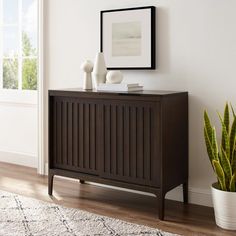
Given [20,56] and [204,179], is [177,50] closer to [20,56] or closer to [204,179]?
[204,179]

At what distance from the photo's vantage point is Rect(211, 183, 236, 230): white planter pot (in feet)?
8.48

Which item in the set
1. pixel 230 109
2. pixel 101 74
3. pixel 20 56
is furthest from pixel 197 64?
pixel 20 56

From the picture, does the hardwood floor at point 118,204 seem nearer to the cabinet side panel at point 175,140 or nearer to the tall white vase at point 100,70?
the cabinet side panel at point 175,140

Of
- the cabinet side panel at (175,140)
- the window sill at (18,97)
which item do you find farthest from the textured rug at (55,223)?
the window sill at (18,97)

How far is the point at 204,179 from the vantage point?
3.08 metres

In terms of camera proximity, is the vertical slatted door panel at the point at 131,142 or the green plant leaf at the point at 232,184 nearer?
the green plant leaf at the point at 232,184

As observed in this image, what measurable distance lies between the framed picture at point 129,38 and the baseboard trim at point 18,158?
139 centimetres

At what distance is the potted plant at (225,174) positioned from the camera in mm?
2594

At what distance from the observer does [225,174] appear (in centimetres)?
264

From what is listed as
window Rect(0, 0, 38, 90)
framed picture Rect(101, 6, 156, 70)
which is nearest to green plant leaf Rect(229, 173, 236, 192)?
framed picture Rect(101, 6, 156, 70)

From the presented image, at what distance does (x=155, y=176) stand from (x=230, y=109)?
71 centimetres

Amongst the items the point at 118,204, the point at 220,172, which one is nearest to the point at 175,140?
the point at 220,172

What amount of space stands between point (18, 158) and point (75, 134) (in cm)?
138

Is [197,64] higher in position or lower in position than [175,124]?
higher
